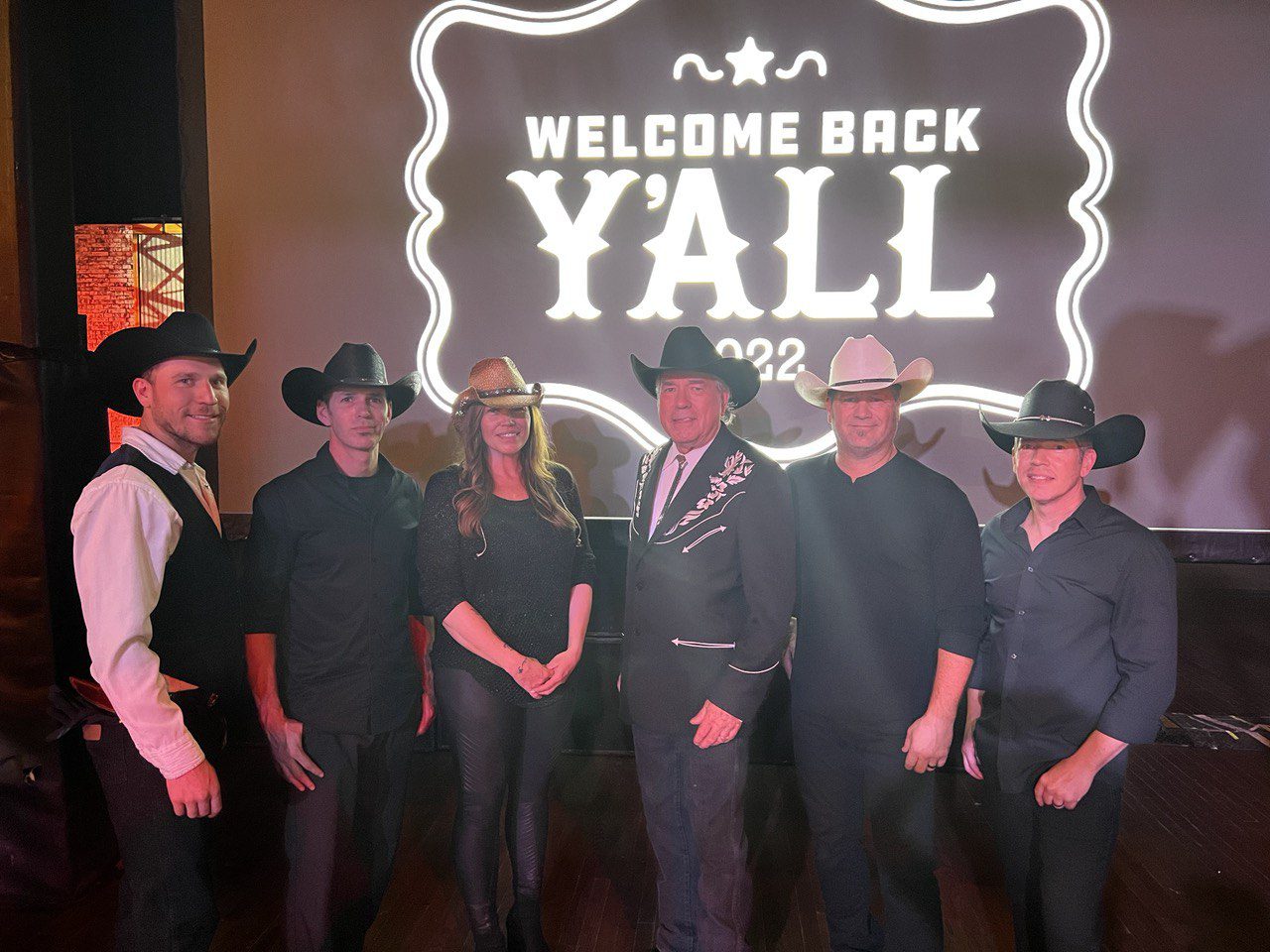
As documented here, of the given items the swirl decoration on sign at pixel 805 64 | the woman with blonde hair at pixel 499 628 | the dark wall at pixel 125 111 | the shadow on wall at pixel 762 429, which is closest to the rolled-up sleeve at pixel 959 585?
the woman with blonde hair at pixel 499 628

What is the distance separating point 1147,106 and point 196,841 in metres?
4.38

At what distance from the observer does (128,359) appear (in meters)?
1.93

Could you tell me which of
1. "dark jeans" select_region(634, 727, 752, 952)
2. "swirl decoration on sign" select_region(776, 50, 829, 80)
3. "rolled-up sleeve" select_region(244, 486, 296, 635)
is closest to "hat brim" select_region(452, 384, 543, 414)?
"rolled-up sleeve" select_region(244, 486, 296, 635)

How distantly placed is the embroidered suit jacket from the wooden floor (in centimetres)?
104

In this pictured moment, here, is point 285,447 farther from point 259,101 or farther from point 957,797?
point 957,797

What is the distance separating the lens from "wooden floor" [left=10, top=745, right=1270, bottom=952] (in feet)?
8.21

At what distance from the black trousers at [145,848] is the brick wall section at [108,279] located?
7.95 meters

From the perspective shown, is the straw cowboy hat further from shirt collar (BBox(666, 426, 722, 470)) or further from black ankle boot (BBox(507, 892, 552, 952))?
black ankle boot (BBox(507, 892, 552, 952))

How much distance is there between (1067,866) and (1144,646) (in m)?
0.57

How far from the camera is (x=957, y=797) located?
3.49 m

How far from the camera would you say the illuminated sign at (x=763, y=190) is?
323cm

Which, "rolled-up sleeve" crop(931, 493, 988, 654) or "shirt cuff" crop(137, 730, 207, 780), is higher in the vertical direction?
"rolled-up sleeve" crop(931, 493, 988, 654)

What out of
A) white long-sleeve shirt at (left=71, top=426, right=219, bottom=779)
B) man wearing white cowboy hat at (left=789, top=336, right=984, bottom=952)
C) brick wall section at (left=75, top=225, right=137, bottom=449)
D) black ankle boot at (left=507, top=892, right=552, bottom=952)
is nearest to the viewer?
white long-sleeve shirt at (left=71, top=426, right=219, bottom=779)

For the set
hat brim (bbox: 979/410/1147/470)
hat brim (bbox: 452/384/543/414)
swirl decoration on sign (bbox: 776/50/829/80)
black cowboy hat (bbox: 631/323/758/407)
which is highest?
swirl decoration on sign (bbox: 776/50/829/80)
